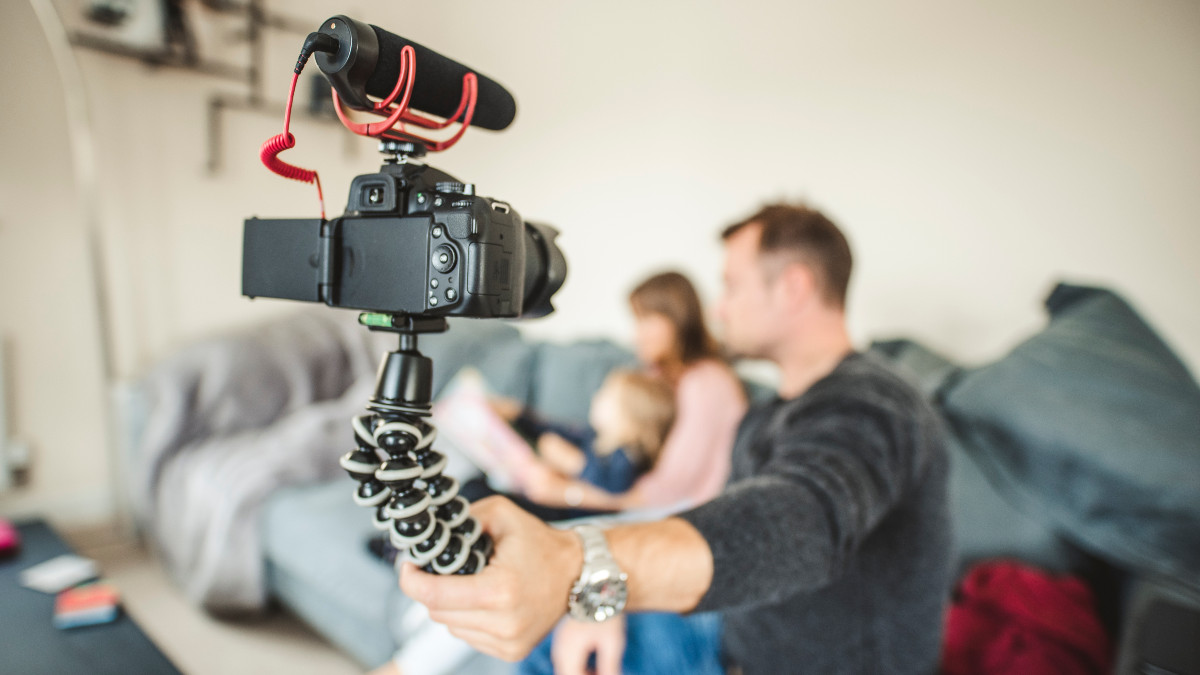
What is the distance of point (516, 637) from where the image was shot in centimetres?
41

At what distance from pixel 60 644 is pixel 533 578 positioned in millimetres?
1148

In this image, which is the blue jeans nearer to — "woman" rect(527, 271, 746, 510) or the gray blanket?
"woman" rect(527, 271, 746, 510)

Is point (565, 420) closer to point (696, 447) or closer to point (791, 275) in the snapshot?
point (696, 447)

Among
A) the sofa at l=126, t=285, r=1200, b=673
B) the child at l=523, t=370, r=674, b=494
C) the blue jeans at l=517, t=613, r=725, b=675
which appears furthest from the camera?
the child at l=523, t=370, r=674, b=494

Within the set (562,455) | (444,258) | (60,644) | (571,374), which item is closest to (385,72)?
(444,258)

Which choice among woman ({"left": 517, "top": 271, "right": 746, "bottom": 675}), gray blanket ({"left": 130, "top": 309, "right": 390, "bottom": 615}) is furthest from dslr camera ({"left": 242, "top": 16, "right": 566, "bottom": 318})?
gray blanket ({"left": 130, "top": 309, "right": 390, "bottom": 615})

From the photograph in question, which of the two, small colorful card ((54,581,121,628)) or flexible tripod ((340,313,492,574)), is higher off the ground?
flexible tripod ((340,313,492,574))

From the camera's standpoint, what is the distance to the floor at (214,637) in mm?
1490

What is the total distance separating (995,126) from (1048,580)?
1121mm

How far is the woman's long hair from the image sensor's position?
5.77ft

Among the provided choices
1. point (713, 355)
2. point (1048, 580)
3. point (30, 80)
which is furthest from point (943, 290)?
point (30, 80)

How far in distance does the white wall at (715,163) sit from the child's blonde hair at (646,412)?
0.57m

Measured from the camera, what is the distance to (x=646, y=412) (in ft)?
5.46

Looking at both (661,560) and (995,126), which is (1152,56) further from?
(661,560)
